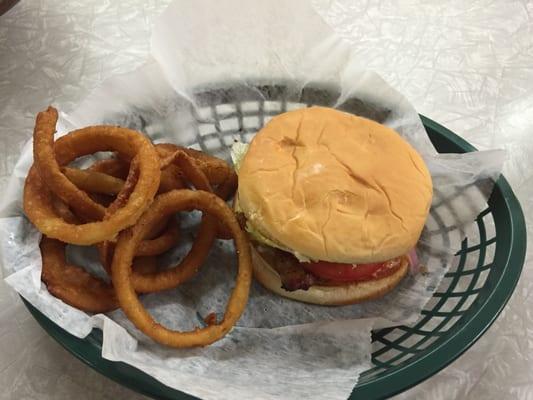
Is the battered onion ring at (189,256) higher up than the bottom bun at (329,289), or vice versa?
the battered onion ring at (189,256)

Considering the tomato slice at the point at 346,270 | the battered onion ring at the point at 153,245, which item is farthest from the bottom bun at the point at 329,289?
the battered onion ring at the point at 153,245

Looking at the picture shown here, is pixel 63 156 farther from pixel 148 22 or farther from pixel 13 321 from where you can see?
pixel 148 22

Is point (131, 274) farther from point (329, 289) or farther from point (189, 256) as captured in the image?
point (329, 289)

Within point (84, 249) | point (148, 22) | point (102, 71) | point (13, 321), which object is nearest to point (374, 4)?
point (148, 22)

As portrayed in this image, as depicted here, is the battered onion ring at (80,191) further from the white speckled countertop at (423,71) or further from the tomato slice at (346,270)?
the tomato slice at (346,270)

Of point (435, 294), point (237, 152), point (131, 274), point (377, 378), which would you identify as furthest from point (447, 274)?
point (131, 274)
